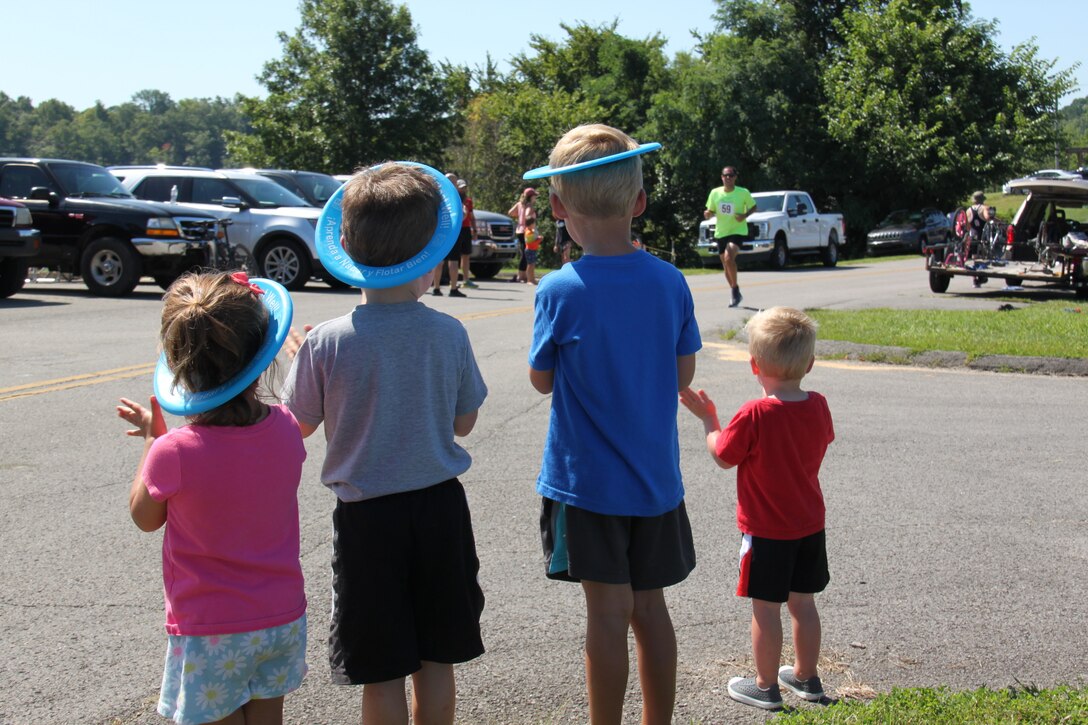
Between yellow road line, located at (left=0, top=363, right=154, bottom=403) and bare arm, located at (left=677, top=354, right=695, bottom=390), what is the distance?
22.5ft

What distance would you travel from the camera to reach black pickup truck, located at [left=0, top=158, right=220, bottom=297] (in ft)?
54.5

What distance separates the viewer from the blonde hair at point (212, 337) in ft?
9.30

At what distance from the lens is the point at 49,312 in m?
14.6

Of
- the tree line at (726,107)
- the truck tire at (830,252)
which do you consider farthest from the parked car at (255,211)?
the tree line at (726,107)

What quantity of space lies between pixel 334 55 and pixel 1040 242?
46.6 metres

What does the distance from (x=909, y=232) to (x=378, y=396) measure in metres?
35.5

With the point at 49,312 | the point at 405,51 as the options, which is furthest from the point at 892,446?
the point at 405,51

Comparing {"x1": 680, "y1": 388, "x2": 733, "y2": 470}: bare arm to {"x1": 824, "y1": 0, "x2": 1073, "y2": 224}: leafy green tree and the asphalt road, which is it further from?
{"x1": 824, "y1": 0, "x2": 1073, "y2": 224}: leafy green tree

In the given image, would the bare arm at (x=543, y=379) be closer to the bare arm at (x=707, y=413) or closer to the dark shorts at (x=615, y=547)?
the dark shorts at (x=615, y=547)

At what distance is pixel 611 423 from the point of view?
3.18 metres

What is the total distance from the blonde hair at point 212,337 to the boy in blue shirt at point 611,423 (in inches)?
32.4

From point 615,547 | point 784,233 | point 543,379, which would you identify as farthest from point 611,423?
point 784,233

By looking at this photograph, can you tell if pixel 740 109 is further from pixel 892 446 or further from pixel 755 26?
pixel 892 446

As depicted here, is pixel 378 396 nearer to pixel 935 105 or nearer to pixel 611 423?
pixel 611 423
